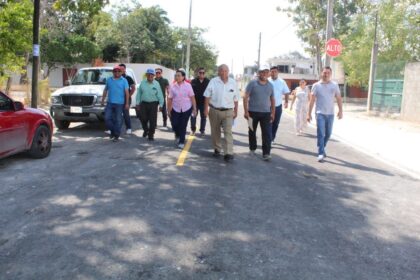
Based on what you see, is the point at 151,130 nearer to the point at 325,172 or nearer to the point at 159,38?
the point at 325,172

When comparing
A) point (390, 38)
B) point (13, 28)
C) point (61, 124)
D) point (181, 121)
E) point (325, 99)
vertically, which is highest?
point (390, 38)

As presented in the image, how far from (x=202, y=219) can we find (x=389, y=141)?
9375mm

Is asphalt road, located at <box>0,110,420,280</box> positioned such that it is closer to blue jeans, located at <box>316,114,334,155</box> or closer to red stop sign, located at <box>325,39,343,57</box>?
blue jeans, located at <box>316,114,334,155</box>

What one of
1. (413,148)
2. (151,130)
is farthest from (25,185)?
(413,148)

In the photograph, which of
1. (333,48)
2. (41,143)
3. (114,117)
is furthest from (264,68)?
(333,48)

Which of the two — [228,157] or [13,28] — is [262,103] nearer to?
[228,157]

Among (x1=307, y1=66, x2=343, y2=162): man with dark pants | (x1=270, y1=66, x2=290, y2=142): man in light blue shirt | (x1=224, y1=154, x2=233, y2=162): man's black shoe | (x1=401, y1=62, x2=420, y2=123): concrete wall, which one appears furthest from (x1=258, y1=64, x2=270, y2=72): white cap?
(x1=401, y1=62, x2=420, y2=123): concrete wall

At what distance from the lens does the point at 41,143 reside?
8.45 m

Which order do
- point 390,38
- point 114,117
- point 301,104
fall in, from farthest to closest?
point 390,38, point 301,104, point 114,117

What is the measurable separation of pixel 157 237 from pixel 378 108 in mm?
19881

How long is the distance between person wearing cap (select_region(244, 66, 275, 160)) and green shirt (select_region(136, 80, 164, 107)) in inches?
103

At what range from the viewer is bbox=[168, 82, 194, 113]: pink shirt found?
9.52 m

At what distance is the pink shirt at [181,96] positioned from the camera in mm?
9516

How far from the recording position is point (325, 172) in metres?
8.09
